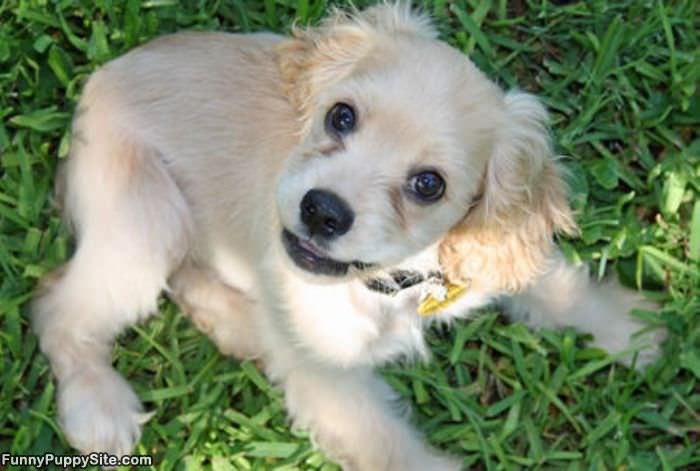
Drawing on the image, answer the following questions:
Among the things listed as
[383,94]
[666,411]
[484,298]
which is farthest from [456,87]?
[666,411]

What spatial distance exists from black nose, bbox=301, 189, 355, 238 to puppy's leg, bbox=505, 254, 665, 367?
1.37 meters

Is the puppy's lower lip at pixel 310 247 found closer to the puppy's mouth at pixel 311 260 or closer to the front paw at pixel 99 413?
the puppy's mouth at pixel 311 260

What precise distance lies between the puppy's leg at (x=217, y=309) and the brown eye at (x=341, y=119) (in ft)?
3.87

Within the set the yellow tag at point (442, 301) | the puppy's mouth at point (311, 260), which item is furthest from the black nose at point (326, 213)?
the yellow tag at point (442, 301)

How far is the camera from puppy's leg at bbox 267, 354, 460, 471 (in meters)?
3.91

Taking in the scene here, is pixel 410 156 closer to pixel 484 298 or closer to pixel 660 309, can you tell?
pixel 484 298

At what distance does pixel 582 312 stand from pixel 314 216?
1.63 meters

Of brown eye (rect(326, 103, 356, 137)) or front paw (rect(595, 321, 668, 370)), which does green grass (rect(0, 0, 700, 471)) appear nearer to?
front paw (rect(595, 321, 668, 370))

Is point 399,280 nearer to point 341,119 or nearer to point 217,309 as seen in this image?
point 341,119

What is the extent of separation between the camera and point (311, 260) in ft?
10.5

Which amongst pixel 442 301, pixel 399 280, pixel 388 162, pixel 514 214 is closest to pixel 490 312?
pixel 442 301

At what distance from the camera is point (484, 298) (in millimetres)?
3816

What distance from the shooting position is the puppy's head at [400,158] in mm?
3078

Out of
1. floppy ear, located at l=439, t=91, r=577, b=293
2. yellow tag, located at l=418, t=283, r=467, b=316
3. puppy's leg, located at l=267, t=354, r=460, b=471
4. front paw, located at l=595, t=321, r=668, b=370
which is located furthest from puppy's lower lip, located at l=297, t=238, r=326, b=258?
front paw, located at l=595, t=321, r=668, b=370
